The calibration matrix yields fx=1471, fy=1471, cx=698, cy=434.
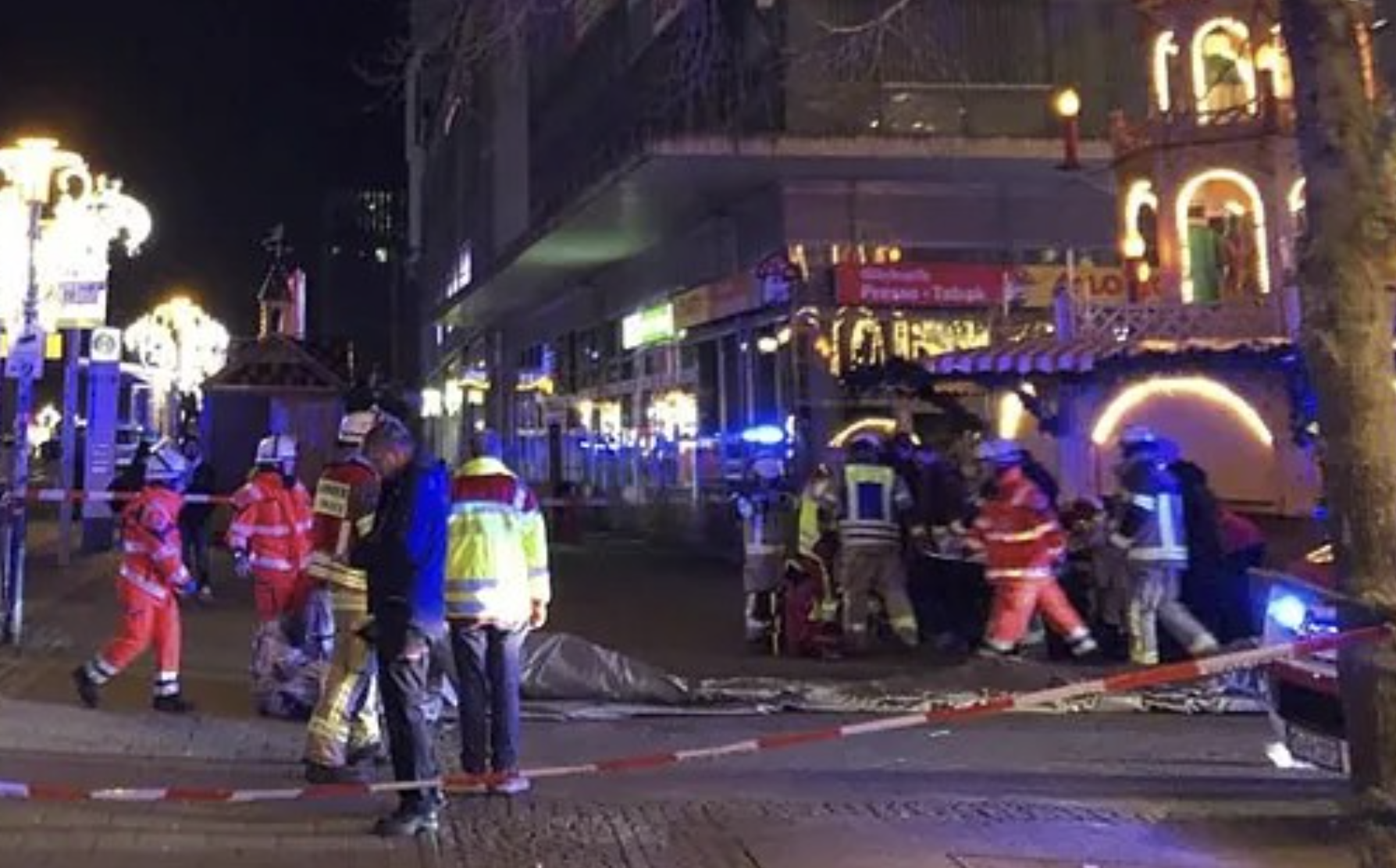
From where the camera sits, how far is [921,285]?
19891 mm

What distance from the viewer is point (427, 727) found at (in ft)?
22.4

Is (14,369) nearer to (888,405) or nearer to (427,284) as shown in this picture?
(888,405)

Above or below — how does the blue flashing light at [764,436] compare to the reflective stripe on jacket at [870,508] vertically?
above

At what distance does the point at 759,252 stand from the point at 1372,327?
16992 mm

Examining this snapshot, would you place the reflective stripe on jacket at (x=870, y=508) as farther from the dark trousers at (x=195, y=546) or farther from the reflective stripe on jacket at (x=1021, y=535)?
the dark trousers at (x=195, y=546)

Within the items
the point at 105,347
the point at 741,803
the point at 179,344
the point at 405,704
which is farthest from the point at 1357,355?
the point at 179,344

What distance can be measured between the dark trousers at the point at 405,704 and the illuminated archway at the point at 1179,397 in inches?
432

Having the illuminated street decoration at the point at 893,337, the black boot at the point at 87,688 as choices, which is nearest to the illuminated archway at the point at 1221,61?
the illuminated street decoration at the point at 893,337

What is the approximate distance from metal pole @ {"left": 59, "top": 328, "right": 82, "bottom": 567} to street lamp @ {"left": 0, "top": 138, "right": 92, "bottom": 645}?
4.84 meters

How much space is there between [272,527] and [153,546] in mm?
760

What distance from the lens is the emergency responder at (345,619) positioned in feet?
24.0

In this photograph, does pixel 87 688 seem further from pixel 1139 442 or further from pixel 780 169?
pixel 780 169

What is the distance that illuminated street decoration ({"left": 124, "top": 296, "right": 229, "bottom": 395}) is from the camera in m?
35.0

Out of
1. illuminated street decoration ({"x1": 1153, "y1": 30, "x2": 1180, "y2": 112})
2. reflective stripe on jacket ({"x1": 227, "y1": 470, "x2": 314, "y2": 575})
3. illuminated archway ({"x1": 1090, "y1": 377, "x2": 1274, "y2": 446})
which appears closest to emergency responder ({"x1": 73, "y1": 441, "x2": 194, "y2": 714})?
reflective stripe on jacket ({"x1": 227, "y1": 470, "x2": 314, "y2": 575})
